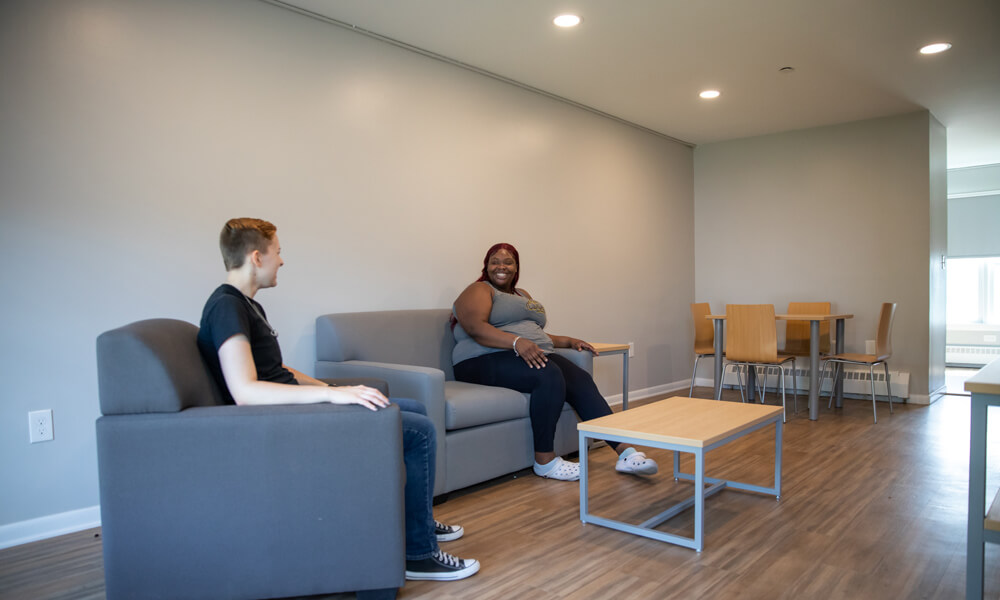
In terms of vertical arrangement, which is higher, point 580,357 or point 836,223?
point 836,223

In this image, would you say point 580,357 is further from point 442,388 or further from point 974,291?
point 974,291

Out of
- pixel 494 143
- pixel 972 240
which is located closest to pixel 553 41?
pixel 494 143

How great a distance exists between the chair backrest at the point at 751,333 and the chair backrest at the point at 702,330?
595 mm

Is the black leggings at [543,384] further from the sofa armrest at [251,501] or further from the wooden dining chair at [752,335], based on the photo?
the wooden dining chair at [752,335]

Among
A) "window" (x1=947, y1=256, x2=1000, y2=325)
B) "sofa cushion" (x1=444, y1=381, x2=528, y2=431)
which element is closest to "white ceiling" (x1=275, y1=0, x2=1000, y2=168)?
"sofa cushion" (x1=444, y1=381, x2=528, y2=431)

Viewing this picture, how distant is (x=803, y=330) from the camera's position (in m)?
5.47

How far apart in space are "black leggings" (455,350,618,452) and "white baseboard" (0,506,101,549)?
1747mm

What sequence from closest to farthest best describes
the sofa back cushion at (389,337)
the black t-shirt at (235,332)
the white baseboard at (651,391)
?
the black t-shirt at (235,332)
the sofa back cushion at (389,337)
the white baseboard at (651,391)

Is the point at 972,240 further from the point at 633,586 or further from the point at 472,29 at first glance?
the point at 633,586

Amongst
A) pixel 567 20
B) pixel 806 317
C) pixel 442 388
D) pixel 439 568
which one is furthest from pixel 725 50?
pixel 439 568

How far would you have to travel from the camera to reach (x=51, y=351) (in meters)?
2.52

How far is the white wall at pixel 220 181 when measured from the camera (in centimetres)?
248

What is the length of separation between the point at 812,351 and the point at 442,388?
10.4ft

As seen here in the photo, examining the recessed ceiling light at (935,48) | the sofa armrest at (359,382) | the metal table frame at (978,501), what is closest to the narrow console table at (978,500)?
the metal table frame at (978,501)
